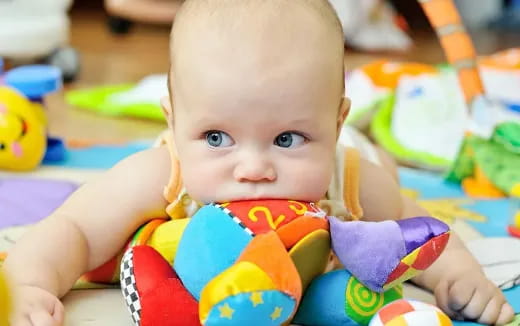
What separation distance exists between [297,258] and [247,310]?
0.11m

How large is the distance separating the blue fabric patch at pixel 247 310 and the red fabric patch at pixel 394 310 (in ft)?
0.33

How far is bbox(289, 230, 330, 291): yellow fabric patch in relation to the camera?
68cm

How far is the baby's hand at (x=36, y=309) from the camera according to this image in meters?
0.69

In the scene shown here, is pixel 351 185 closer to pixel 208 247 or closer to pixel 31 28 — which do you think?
pixel 208 247

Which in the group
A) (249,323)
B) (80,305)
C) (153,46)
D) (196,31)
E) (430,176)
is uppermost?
(196,31)

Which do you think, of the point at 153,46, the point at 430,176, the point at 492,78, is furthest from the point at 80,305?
the point at 153,46

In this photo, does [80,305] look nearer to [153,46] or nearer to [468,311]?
[468,311]

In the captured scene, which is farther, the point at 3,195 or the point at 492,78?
the point at 492,78

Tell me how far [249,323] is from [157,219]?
0.29m

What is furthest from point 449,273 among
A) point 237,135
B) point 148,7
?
point 148,7

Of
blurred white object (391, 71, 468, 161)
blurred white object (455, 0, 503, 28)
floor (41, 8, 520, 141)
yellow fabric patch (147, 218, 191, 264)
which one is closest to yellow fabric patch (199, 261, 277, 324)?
yellow fabric patch (147, 218, 191, 264)

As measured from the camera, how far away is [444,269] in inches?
34.0

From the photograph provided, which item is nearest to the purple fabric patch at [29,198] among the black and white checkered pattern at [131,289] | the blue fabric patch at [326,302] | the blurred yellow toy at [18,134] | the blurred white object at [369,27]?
the blurred yellow toy at [18,134]

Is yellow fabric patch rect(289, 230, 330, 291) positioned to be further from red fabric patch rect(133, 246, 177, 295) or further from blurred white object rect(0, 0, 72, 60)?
blurred white object rect(0, 0, 72, 60)
